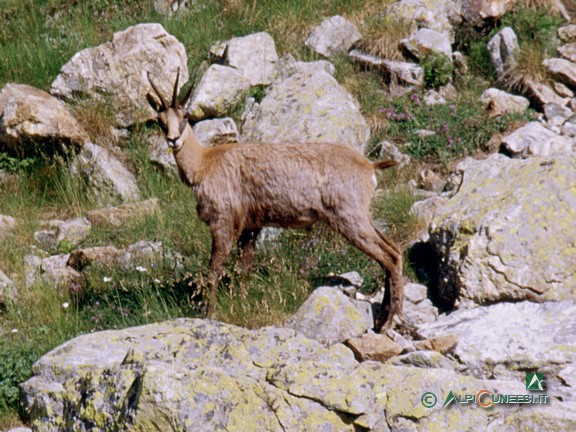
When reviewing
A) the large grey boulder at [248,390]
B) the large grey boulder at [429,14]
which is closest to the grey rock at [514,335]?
the large grey boulder at [248,390]

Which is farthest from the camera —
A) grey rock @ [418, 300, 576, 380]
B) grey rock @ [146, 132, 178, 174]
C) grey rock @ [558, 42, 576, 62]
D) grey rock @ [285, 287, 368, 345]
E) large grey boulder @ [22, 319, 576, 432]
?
grey rock @ [558, 42, 576, 62]

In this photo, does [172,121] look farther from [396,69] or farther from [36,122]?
[396,69]

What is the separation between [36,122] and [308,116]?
3.54m

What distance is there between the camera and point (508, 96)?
11.6m

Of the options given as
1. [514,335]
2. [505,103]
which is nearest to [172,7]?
[505,103]

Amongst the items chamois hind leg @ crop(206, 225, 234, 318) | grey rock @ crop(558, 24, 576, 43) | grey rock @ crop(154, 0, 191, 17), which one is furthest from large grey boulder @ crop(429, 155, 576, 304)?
grey rock @ crop(154, 0, 191, 17)

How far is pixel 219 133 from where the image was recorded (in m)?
11.0

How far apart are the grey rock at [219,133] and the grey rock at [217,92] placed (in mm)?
439

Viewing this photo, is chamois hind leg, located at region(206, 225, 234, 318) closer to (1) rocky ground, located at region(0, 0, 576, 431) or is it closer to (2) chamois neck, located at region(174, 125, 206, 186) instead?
(2) chamois neck, located at region(174, 125, 206, 186)

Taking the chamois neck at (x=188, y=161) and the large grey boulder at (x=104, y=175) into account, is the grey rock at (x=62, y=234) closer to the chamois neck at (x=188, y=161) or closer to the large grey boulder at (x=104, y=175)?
the large grey boulder at (x=104, y=175)

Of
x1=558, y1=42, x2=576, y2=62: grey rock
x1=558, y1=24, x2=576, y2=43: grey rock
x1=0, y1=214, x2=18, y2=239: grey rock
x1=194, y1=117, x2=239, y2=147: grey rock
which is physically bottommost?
x1=0, y1=214, x2=18, y2=239: grey rock

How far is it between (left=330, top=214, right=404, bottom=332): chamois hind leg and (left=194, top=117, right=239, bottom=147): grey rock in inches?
138

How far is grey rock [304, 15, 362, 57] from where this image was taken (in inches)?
499

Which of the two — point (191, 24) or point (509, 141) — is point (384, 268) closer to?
point (509, 141)
